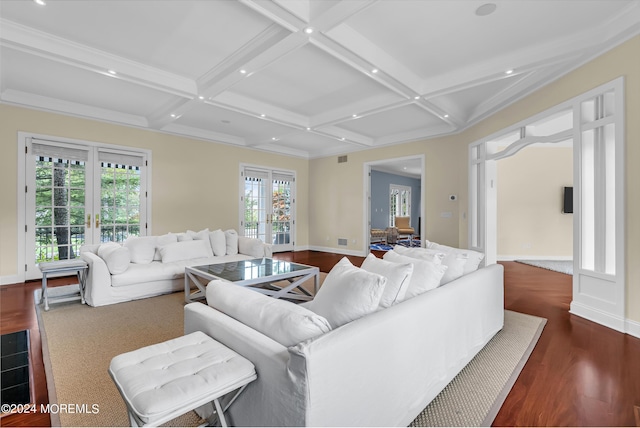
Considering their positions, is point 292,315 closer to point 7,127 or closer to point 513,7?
point 513,7

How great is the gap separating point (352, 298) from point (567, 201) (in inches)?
289

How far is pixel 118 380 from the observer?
1.17 m

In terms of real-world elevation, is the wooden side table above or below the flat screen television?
below

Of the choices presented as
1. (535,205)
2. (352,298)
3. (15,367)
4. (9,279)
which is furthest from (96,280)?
(535,205)

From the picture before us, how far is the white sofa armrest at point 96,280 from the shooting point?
3.52m

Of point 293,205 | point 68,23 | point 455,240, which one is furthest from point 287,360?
point 293,205

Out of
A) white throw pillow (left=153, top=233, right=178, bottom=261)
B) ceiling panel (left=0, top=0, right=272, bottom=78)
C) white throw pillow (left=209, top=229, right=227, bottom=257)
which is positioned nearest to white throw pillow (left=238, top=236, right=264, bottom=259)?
white throw pillow (left=209, top=229, right=227, bottom=257)

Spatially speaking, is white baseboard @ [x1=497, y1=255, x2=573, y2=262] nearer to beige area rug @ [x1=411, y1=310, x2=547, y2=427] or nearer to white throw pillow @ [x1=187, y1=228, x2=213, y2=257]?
beige area rug @ [x1=411, y1=310, x2=547, y2=427]

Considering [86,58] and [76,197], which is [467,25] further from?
[76,197]

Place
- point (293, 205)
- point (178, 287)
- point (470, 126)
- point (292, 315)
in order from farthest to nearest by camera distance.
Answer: point (293, 205) < point (470, 126) < point (178, 287) < point (292, 315)

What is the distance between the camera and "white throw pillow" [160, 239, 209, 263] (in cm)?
434

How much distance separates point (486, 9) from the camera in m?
2.69

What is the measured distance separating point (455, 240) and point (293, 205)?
14.2 feet

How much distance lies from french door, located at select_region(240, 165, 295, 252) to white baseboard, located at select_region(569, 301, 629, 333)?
622 cm
